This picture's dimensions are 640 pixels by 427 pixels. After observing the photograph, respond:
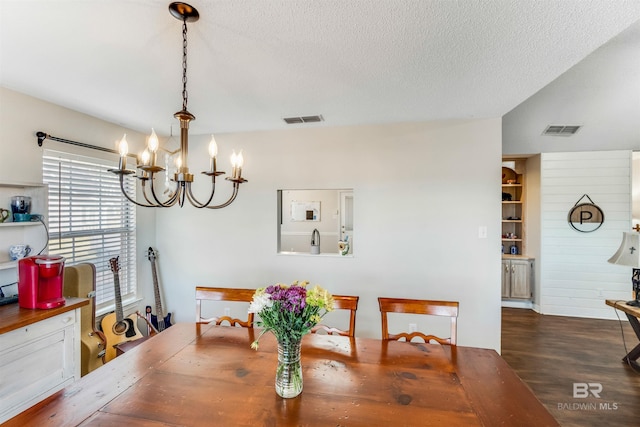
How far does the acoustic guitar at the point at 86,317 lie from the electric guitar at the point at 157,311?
744mm

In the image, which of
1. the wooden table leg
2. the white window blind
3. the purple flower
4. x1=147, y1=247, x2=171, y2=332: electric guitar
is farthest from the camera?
x1=147, y1=247, x2=171, y2=332: electric guitar

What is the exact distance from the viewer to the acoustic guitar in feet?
7.67

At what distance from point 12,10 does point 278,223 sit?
96.0 inches

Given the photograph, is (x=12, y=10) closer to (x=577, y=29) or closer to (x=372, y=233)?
(x=577, y=29)

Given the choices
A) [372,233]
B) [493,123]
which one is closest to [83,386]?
[372,233]

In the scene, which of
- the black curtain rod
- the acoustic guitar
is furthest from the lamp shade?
the acoustic guitar

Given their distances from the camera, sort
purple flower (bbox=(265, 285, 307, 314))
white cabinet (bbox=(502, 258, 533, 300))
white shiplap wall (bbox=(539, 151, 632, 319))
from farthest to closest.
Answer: white cabinet (bbox=(502, 258, 533, 300)), white shiplap wall (bbox=(539, 151, 632, 319)), purple flower (bbox=(265, 285, 307, 314))

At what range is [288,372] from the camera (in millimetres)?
1169

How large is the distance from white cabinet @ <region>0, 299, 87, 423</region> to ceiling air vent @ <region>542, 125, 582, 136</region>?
548 cm

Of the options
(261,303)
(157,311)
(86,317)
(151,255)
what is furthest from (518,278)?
(86,317)

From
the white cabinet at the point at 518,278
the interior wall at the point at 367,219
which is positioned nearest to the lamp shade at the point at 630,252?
the interior wall at the point at 367,219
